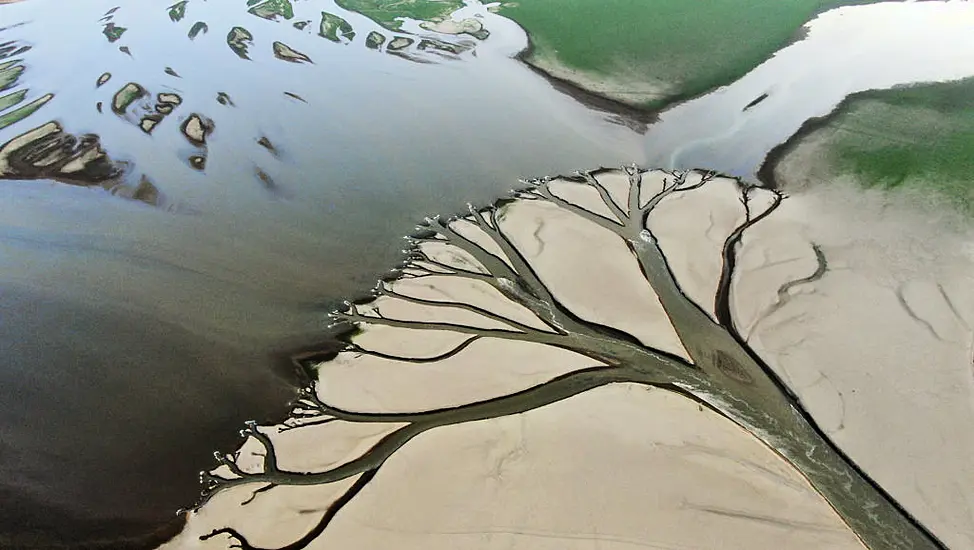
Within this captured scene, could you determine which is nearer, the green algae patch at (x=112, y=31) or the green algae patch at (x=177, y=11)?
the green algae patch at (x=112, y=31)

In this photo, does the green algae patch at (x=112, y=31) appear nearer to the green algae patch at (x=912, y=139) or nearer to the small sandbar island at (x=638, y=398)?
the small sandbar island at (x=638, y=398)

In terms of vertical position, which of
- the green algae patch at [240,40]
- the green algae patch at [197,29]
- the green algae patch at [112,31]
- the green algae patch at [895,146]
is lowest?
the green algae patch at [112,31]

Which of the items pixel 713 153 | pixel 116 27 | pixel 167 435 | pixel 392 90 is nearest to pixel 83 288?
pixel 167 435

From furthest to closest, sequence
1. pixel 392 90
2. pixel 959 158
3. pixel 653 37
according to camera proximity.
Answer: pixel 653 37, pixel 392 90, pixel 959 158

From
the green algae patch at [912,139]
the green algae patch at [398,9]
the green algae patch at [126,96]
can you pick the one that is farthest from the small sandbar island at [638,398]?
the green algae patch at [398,9]

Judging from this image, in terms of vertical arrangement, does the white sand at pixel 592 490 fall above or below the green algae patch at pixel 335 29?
below

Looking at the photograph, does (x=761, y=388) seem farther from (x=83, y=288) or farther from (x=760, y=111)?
(x=83, y=288)

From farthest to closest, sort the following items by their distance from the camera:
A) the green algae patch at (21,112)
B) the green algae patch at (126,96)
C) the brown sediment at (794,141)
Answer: the green algae patch at (126,96)
the green algae patch at (21,112)
the brown sediment at (794,141)
